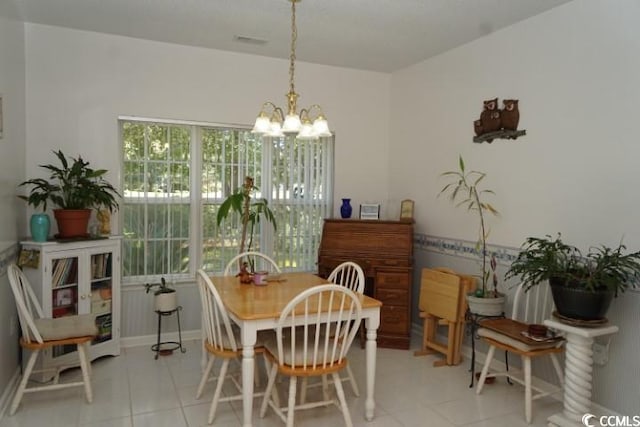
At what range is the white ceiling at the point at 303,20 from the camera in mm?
3127

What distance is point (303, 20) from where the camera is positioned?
341 centimetres

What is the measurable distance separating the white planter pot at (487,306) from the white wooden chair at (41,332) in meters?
2.63

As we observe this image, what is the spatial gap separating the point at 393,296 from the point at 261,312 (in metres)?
1.90

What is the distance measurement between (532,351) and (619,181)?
1.15 metres

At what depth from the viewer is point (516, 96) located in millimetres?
3432

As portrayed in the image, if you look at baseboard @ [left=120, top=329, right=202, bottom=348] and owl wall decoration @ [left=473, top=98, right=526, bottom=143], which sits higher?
owl wall decoration @ [left=473, top=98, right=526, bottom=143]

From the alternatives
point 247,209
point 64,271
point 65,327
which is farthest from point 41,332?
point 247,209

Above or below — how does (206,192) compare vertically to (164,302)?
above

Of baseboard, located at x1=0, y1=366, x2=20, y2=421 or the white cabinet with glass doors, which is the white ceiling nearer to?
the white cabinet with glass doors

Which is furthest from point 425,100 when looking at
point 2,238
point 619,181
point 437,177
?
point 2,238

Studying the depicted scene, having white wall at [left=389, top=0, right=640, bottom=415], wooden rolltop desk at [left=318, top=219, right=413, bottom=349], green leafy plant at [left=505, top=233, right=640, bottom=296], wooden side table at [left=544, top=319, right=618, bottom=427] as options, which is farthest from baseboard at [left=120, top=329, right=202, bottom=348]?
wooden side table at [left=544, top=319, right=618, bottom=427]

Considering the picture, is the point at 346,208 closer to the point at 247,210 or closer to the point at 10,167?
the point at 247,210

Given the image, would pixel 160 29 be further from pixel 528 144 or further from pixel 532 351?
pixel 532 351

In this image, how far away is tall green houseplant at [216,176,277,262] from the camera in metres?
3.85
